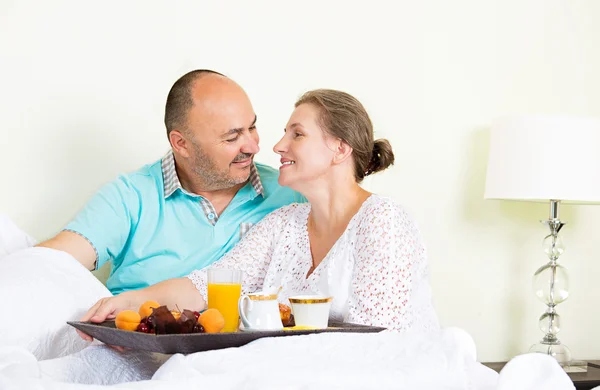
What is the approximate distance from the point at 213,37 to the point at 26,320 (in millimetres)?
1298

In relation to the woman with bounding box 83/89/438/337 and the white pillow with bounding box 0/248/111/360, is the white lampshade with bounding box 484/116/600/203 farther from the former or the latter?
the white pillow with bounding box 0/248/111/360

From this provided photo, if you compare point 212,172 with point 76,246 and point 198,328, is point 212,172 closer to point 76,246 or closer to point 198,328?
point 76,246

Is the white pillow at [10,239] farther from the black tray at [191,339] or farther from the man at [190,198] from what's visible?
the black tray at [191,339]

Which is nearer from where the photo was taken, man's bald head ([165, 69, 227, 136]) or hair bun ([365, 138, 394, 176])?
hair bun ([365, 138, 394, 176])

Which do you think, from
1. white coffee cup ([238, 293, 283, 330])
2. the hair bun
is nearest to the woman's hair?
the hair bun

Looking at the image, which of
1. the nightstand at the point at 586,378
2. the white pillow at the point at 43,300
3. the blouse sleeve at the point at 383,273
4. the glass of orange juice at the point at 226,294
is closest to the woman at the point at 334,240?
the blouse sleeve at the point at 383,273

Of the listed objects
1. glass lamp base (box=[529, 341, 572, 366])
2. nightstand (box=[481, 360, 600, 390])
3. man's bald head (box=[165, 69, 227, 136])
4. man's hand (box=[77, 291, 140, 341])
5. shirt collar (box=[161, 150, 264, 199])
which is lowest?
nightstand (box=[481, 360, 600, 390])

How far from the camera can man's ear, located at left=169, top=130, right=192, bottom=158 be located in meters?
2.31

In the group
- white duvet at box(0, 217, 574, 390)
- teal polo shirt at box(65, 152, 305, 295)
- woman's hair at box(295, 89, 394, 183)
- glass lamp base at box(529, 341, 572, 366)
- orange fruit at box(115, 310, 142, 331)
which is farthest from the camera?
glass lamp base at box(529, 341, 572, 366)

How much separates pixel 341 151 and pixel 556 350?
1266mm

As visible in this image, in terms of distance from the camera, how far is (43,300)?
65.7 inches

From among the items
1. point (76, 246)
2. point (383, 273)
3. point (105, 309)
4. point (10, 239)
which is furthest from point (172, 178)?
point (383, 273)

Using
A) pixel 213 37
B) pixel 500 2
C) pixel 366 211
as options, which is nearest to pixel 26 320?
pixel 366 211

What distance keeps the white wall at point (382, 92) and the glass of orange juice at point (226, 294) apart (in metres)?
1.05
